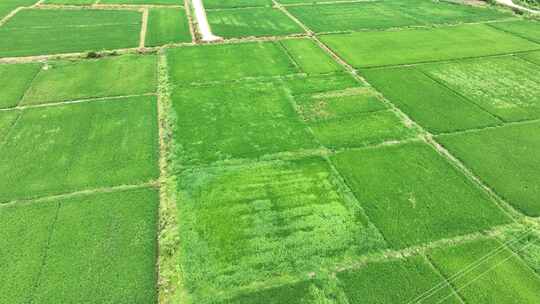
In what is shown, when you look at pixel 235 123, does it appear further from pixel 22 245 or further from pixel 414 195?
pixel 22 245

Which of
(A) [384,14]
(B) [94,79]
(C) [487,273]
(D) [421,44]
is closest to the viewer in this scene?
(C) [487,273]

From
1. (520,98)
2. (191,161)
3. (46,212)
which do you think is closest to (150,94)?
(191,161)

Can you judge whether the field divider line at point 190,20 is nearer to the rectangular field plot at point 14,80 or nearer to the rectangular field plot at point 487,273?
the rectangular field plot at point 14,80

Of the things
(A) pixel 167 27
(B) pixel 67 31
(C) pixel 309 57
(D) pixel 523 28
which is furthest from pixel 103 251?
(D) pixel 523 28

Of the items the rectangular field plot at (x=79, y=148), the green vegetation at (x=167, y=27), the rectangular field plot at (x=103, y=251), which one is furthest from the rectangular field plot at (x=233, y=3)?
the rectangular field plot at (x=103, y=251)

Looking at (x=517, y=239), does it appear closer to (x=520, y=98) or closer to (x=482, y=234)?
(x=482, y=234)

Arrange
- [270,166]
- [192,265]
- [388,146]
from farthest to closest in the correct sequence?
[388,146] → [270,166] → [192,265]
